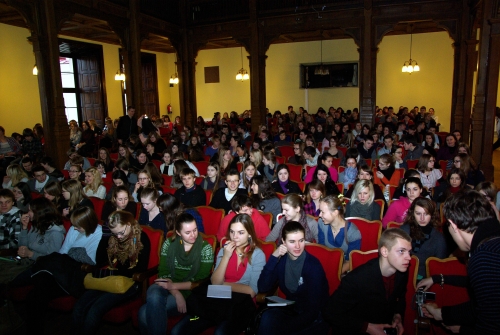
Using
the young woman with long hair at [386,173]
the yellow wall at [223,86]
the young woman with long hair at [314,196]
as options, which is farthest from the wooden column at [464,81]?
the yellow wall at [223,86]

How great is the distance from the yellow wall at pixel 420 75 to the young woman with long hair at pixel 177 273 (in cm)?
1607

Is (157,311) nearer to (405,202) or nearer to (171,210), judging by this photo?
(171,210)

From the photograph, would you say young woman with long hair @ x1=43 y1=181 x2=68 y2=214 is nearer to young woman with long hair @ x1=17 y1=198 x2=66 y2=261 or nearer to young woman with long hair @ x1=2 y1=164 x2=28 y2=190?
young woman with long hair @ x1=17 y1=198 x2=66 y2=261

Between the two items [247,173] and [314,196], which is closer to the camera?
[314,196]

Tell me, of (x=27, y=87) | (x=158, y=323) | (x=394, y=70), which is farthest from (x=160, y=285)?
(x=394, y=70)

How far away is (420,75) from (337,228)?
1545 centimetres

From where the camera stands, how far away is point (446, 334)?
2.73 metres

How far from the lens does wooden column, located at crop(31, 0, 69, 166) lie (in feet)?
27.4

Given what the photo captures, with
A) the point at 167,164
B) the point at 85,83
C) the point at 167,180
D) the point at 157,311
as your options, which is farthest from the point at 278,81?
the point at 157,311

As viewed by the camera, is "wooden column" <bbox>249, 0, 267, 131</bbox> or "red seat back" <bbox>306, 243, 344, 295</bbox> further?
"wooden column" <bbox>249, 0, 267, 131</bbox>

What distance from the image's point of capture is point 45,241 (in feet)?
12.6

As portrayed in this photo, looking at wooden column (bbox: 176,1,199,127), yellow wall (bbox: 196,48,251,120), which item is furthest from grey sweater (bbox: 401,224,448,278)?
yellow wall (bbox: 196,48,251,120)

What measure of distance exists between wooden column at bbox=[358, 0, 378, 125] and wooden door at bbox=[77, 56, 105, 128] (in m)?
Answer: 10.8

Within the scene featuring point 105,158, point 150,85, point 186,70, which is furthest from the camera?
point 150,85
